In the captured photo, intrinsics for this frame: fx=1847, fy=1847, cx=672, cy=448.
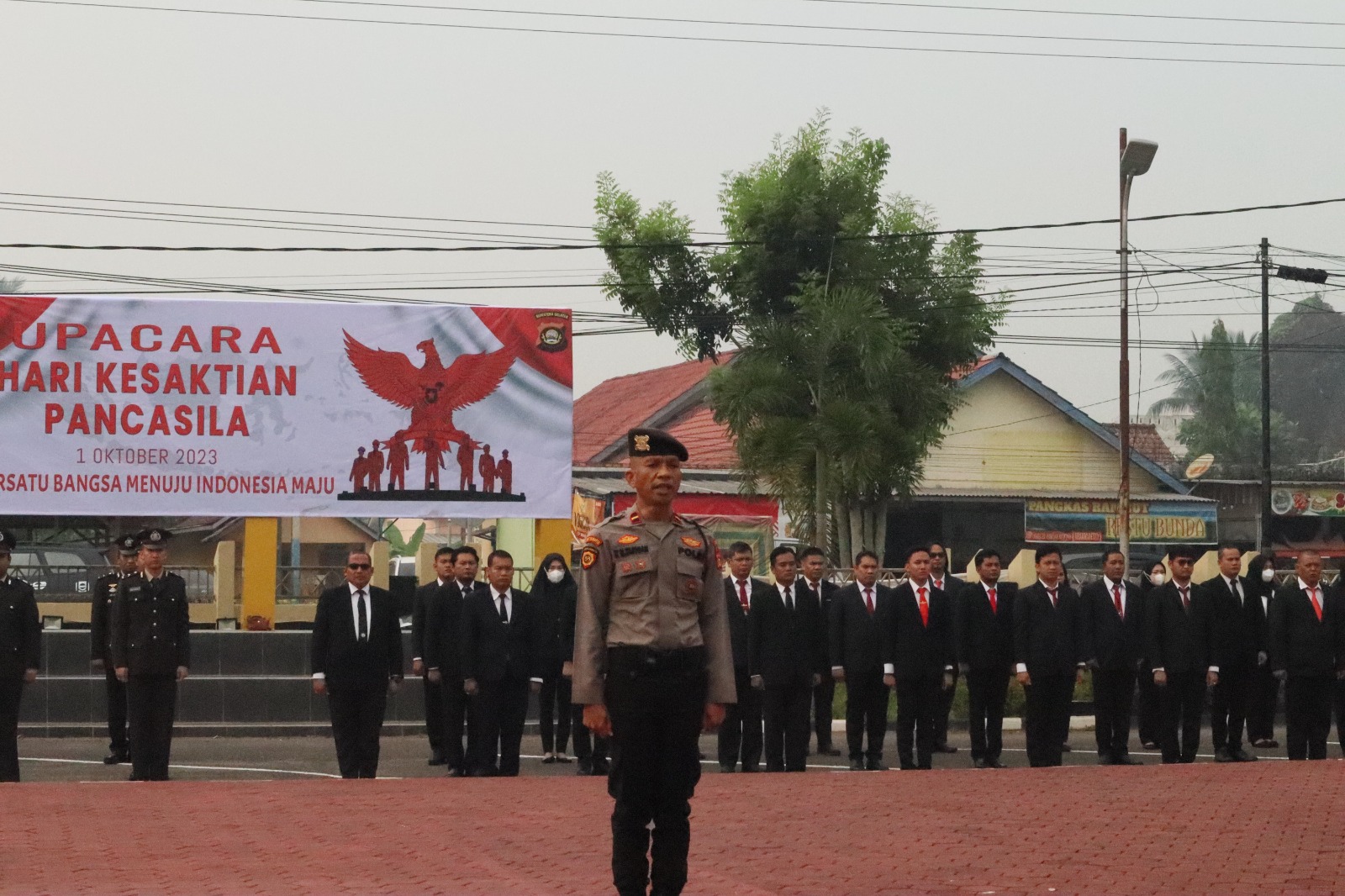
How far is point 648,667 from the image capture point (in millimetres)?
6977

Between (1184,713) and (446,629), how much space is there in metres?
6.12

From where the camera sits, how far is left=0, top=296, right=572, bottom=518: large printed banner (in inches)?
770

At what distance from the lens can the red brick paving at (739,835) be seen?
8.23 m

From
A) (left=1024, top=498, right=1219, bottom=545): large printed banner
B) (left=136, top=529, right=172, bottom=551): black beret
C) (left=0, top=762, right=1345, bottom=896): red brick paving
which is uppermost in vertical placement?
(left=1024, top=498, right=1219, bottom=545): large printed banner

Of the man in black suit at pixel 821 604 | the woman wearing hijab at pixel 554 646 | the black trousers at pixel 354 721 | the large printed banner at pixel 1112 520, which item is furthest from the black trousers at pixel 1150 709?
the large printed banner at pixel 1112 520

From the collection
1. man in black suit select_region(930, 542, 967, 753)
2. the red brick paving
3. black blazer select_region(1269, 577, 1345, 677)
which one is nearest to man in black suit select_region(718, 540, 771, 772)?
man in black suit select_region(930, 542, 967, 753)

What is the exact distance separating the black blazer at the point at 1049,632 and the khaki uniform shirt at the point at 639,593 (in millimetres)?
8285

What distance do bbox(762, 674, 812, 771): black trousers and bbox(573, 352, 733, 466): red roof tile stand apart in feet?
102

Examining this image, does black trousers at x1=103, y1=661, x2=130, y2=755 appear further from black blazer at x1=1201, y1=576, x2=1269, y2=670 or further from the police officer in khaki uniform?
the police officer in khaki uniform

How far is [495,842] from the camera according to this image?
9.50 metres

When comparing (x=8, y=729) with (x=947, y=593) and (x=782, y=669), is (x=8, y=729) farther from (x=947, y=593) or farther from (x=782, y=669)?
(x=947, y=593)

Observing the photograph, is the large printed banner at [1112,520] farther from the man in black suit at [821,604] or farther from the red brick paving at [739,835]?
the red brick paving at [739,835]

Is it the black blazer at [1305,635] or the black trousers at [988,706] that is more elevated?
the black blazer at [1305,635]

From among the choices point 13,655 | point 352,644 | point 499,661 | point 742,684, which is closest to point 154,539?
point 13,655
